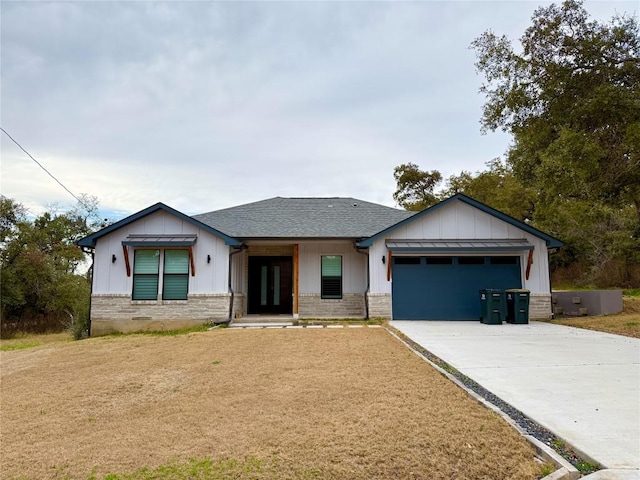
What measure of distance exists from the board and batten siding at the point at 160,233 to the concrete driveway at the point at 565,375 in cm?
621

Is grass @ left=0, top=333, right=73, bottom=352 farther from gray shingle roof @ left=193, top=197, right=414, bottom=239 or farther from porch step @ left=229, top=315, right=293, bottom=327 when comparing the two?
gray shingle roof @ left=193, top=197, right=414, bottom=239

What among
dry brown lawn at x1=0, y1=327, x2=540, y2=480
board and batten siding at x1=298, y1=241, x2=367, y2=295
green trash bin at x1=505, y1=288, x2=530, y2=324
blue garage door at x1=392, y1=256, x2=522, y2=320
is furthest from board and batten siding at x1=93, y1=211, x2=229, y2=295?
green trash bin at x1=505, y1=288, x2=530, y2=324

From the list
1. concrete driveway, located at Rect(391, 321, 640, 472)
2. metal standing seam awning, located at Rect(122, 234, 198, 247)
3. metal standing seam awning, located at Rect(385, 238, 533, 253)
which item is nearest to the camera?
concrete driveway, located at Rect(391, 321, 640, 472)

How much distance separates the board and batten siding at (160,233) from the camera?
13109 millimetres

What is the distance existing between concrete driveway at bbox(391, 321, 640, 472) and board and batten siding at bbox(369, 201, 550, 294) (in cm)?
288

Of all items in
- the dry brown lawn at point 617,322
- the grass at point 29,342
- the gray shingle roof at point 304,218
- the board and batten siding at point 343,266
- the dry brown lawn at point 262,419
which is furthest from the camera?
the board and batten siding at point 343,266

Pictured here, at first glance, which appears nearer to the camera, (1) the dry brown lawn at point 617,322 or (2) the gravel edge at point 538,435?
(2) the gravel edge at point 538,435

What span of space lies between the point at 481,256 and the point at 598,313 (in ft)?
15.1

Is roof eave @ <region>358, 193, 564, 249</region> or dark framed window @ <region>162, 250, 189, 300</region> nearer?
dark framed window @ <region>162, 250, 189, 300</region>

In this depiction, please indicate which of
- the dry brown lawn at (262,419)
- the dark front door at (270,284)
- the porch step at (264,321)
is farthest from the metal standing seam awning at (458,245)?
the dry brown lawn at (262,419)

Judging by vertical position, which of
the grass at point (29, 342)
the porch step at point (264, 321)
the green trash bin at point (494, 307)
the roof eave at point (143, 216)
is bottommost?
the grass at point (29, 342)

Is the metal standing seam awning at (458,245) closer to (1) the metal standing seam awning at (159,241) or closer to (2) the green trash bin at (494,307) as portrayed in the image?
(2) the green trash bin at (494,307)

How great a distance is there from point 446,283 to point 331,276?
13.3 feet

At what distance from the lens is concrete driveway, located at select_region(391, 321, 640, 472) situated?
3795 millimetres
